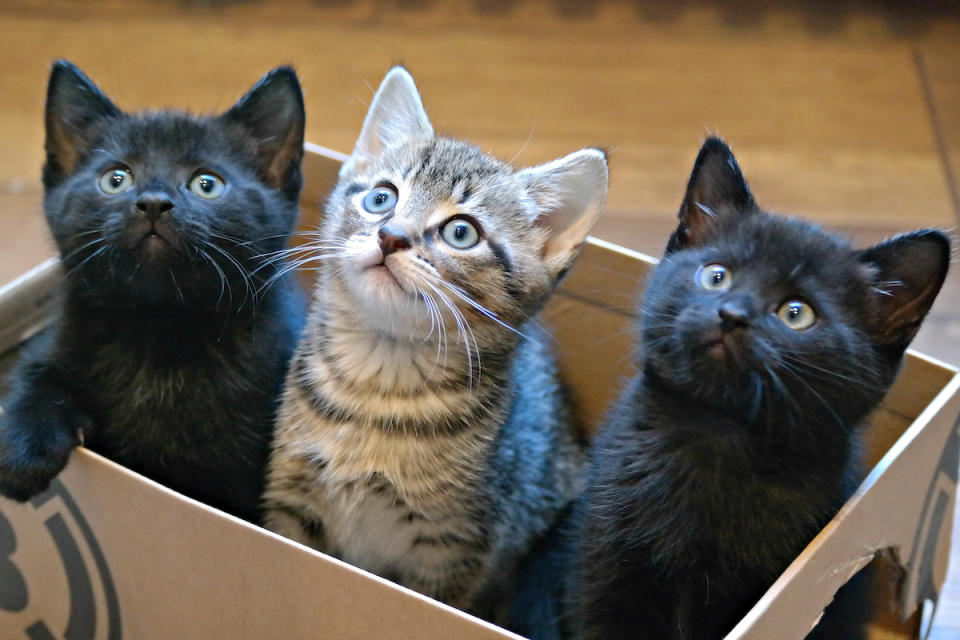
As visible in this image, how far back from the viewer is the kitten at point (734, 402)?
4.10ft

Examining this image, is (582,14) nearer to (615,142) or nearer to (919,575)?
(615,142)

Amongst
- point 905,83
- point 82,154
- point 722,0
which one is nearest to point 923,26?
point 905,83

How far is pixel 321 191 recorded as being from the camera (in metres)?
1.97

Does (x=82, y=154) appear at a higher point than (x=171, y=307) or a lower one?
higher

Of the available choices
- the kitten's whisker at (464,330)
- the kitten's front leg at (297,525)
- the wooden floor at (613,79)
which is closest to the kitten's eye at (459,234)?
the kitten's whisker at (464,330)

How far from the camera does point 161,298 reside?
1497mm

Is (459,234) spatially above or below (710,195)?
below

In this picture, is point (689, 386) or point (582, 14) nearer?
point (689, 386)

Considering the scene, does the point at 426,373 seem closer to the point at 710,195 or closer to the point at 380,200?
the point at 380,200

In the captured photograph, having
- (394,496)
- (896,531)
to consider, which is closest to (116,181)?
(394,496)

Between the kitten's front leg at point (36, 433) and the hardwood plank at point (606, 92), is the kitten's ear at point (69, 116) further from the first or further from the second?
the hardwood plank at point (606, 92)

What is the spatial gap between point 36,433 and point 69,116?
20.6 inches

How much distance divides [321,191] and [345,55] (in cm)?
117

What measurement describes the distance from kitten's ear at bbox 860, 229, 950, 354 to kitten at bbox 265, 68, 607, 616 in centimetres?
41
